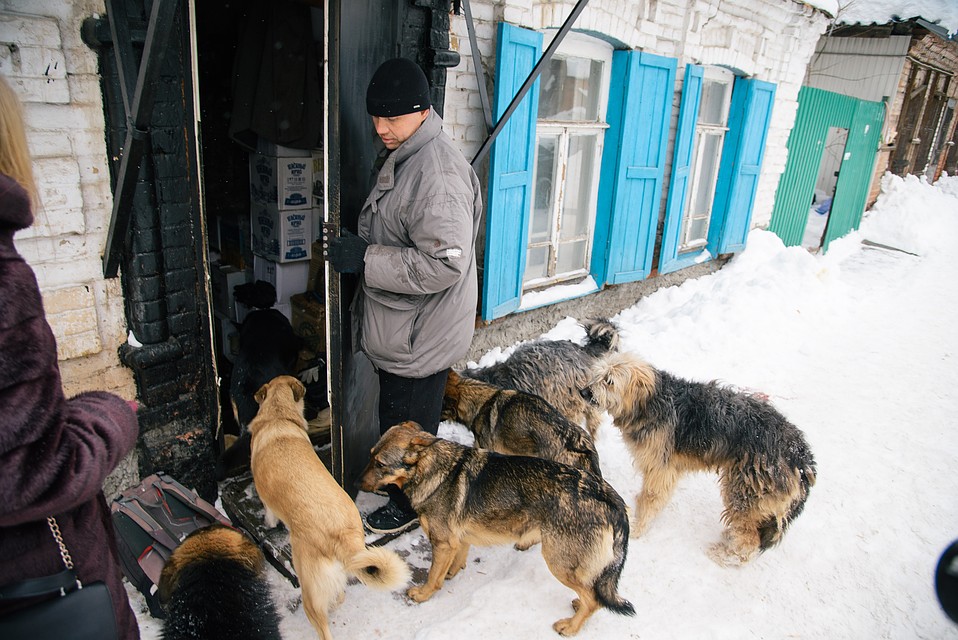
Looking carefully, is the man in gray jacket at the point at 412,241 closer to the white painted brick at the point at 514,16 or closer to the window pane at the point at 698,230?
the white painted brick at the point at 514,16

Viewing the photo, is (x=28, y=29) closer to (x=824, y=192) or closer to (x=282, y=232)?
(x=282, y=232)

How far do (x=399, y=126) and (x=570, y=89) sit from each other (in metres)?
3.54

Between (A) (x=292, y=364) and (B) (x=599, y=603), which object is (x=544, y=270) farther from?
(B) (x=599, y=603)

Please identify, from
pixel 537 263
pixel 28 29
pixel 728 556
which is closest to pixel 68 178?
pixel 28 29

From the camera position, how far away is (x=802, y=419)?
5.15 m

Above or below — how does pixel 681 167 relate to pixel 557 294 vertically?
above

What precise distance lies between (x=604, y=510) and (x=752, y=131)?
6.99 metres

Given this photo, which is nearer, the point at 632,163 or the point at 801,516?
the point at 801,516

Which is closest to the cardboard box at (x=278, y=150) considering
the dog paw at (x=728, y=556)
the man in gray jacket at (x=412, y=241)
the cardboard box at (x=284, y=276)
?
the cardboard box at (x=284, y=276)

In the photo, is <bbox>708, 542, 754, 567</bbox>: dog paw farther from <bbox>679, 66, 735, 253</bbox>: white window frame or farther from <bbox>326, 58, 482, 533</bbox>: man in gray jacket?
<bbox>679, 66, 735, 253</bbox>: white window frame

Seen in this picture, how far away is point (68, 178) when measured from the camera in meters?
2.64

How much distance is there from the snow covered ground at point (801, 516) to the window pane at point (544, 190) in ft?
3.43

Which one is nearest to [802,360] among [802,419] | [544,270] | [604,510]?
[802,419]

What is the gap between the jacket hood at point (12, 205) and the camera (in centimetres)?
120
